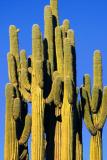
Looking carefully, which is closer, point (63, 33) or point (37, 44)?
point (37, 44)

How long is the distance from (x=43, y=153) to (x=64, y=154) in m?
0.60

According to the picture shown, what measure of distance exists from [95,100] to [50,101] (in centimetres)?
133

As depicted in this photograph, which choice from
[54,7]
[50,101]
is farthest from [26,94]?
[54,7]

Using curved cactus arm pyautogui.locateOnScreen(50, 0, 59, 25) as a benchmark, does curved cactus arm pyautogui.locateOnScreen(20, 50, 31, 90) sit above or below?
below

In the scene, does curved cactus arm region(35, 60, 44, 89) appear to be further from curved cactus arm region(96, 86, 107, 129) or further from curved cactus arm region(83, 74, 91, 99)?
curved cactus arm region(96, 86, 107, 129)

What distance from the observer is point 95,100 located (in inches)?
752

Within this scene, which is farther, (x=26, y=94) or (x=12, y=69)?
(x=12, y=69)

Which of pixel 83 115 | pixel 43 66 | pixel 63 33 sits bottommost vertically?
pixel 83 115

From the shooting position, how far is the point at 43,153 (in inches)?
730

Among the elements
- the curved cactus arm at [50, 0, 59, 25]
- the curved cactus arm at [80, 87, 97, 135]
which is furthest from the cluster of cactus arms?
the curved cactus arm at [50, 0, 59, 25]

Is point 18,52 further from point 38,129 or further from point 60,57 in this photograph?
point 38,129

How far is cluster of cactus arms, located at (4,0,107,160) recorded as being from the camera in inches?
731

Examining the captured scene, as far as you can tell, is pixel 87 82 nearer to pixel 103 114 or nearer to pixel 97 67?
pixel 97 67

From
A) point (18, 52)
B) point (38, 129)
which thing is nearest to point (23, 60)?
point (18, 52)
